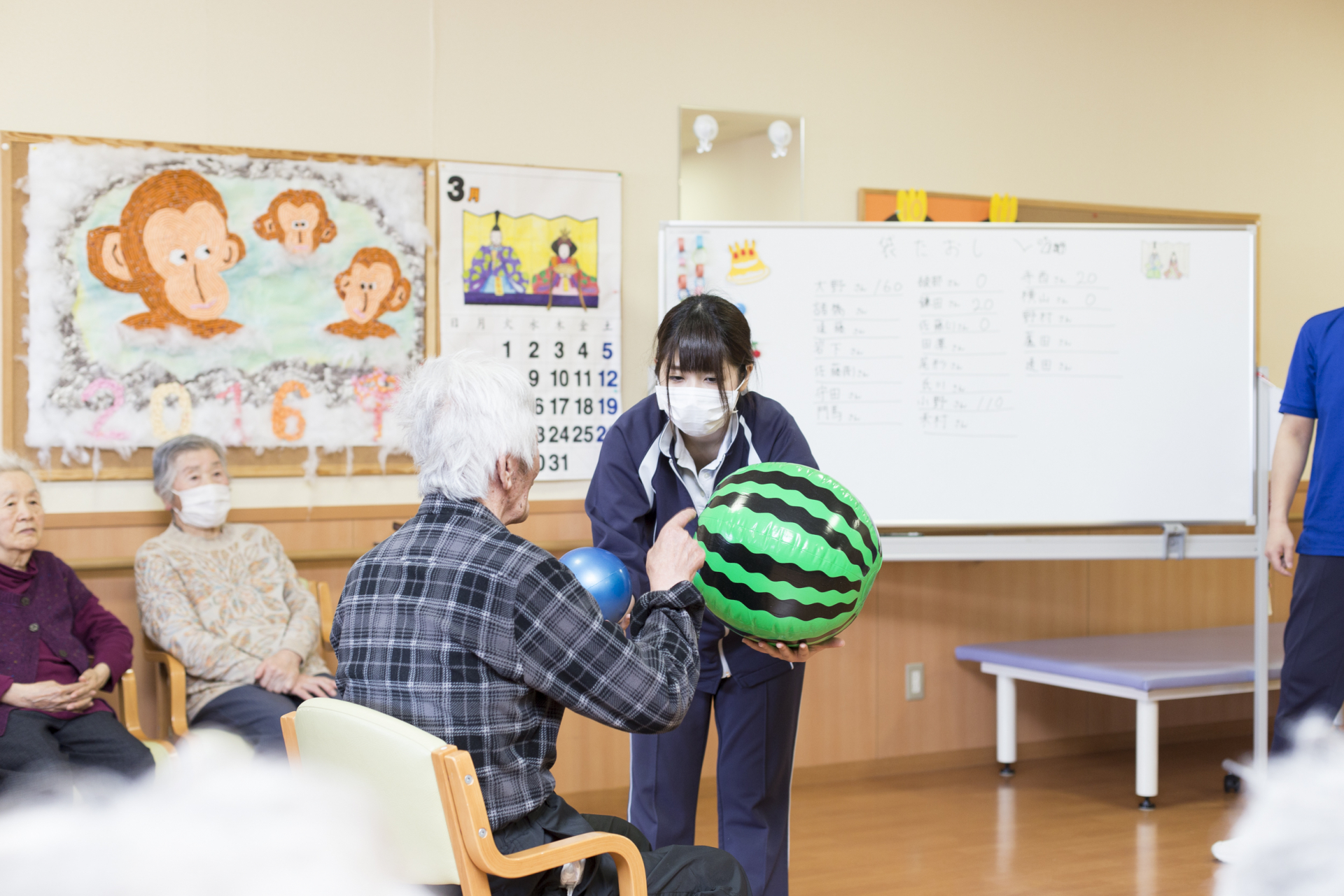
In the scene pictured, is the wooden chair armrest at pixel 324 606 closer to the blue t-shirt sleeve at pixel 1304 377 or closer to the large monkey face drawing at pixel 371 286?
the large monkey face drawing at pixel 371 286

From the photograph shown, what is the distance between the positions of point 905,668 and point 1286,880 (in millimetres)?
3902

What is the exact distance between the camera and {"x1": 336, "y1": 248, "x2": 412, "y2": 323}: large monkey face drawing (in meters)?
3.44

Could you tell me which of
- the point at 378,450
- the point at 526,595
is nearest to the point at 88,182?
the point at 378,450

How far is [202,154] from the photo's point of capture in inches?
129

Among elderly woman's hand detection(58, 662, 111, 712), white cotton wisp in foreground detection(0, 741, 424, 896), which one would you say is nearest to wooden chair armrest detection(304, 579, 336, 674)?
elderly woman's hand detection(58, 662, 111, 712)

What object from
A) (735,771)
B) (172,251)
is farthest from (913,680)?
(172,251)

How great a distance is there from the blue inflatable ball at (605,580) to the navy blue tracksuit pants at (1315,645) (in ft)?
6.02

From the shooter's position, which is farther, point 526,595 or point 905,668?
point 905,668

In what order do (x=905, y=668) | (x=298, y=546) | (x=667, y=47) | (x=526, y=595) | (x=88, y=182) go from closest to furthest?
(x=526, y=595), (x=88, y=182), (x=298, y=546), (x=667, y=47), (x=905, y=668)

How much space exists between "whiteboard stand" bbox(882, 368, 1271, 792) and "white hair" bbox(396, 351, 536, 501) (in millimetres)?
2208

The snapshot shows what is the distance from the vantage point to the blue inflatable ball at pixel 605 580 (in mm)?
1691

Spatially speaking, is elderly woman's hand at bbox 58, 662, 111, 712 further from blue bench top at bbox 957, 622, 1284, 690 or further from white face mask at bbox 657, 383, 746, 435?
blue bench top at bbox 957, 622, 1284, 690

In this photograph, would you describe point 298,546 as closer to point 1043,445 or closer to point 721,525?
point 721,525

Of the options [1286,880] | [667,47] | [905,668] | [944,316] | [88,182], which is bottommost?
[905,668]
